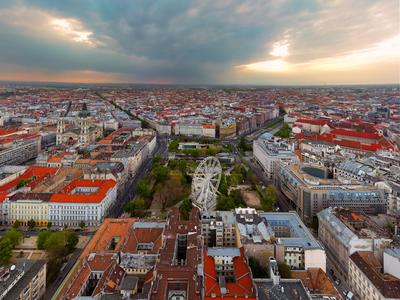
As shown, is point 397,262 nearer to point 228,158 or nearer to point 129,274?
point 129,274

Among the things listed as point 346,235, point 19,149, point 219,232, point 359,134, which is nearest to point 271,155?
point 219,232

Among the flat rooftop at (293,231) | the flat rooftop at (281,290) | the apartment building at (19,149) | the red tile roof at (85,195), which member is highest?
the apartment building at (19,149)

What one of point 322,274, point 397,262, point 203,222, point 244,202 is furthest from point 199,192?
point 397,262

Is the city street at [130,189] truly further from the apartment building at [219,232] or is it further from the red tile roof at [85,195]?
the apartment building at [219,232]

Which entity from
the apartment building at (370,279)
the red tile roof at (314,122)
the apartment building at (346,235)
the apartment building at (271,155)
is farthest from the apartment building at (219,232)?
the red tile roof at (314,122)

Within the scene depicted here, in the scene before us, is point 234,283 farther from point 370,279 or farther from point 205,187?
point 205,187

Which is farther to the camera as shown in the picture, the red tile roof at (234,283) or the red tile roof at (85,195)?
the red tile roof at (85,195)

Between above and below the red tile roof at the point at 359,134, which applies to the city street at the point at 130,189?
below
